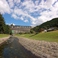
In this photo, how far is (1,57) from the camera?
63.8 ft

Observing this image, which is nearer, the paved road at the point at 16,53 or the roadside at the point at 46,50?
the roadside at the point at 46,50

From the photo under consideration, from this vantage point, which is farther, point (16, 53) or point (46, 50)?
point (16, 53)

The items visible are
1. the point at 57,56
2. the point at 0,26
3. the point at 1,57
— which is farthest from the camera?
the point at 0,26

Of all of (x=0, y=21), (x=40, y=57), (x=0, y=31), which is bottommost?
(x=40, y=57)

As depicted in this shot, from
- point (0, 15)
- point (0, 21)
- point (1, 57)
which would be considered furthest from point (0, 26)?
point (1, 57)

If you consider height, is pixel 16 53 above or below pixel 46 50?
below

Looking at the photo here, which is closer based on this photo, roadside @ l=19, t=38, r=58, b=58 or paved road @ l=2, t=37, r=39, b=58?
roadside @ l=19, t=38, r=58, b=58

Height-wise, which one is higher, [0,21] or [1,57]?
[0,21]

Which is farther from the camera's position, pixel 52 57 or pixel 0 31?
pixel 0 31

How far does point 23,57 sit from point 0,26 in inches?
3703

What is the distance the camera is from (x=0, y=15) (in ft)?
391

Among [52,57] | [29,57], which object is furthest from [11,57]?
[52,57]

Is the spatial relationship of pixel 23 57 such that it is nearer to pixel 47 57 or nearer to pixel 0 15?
pixel 47 57

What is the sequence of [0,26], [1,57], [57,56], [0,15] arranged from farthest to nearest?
1. [0,15]
2. [0,26]
3. [1,57]
4. [57,56]
